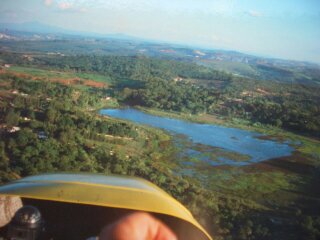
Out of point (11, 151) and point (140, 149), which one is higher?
point (11, 151)

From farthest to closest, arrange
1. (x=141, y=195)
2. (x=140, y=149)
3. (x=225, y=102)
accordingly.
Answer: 1. (x=225, y=102)
2. (x=140, y=149)
3. (x=141, y=195)

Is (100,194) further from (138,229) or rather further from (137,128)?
(137,128)

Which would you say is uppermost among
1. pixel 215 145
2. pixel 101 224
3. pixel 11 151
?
pixel 101 224

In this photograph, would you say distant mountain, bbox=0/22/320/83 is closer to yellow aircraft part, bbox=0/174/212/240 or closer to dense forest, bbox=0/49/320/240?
dense forest, bbox=0/49/320/240

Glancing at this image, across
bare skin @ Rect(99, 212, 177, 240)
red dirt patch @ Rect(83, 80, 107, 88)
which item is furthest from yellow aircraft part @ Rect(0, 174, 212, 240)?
red dirt patch @ Rect(83, 80, 107, 88)

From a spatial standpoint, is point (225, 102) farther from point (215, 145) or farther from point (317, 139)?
point (215, 145)

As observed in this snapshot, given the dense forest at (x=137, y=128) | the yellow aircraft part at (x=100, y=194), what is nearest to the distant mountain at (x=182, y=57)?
the dense forest at (x=137, y=128)

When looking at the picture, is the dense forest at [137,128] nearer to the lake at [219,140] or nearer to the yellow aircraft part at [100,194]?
the lake at [219,140]

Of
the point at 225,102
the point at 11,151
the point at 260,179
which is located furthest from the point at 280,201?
the point at 225,102
